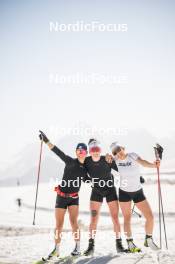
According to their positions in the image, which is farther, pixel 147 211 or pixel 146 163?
pixel 146 163

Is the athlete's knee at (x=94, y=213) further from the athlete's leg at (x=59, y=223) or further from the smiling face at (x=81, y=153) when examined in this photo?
the smiling face at (x=81, y=153)

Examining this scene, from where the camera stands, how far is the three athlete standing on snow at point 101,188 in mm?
7574

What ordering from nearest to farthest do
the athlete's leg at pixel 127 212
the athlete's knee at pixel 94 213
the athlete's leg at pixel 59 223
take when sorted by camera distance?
the athlete's leg at pixel 59 223 → the athlete's leg at pixel 127 212 → the athlete's knee at pixel 94 213

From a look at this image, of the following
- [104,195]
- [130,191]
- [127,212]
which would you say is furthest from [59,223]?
[130,191]

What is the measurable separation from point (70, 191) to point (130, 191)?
1408 millimetres

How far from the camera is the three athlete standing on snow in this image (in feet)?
24.8

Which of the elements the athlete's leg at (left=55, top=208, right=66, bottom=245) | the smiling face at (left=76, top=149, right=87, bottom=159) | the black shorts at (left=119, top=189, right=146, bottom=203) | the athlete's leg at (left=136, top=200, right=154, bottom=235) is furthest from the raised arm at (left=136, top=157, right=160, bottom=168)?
the athlete's leg at (left=55, top=208, right=66, bottom=245)

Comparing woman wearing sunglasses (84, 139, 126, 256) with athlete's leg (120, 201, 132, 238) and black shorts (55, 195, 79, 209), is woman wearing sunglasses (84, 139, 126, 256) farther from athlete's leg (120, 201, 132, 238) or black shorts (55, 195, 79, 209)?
black shorts (55, 195, 79, 209)

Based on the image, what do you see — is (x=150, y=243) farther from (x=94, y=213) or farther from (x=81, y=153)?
(x=81, y=153)

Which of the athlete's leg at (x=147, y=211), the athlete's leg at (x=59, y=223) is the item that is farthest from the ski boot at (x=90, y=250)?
the athlete's leg at (x=147, y=211)

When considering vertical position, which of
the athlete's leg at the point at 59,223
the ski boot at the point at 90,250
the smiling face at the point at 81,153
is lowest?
the ski boot at the point at 90,250

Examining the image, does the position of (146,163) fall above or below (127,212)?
above

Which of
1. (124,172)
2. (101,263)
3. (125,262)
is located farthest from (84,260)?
(124,172)

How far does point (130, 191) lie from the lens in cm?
756
